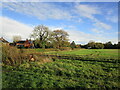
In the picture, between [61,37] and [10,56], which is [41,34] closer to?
[61,37]

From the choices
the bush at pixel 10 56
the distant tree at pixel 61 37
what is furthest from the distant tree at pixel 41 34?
the bush at pixel 10 56

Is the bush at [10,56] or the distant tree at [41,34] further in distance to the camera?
the distant tree at [41,34]

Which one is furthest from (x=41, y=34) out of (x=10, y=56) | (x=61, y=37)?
(x=10, y=56)

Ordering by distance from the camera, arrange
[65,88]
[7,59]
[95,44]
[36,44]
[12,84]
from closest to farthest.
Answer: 1. [65,88]
2. [12,84]
3. [7,59]
4. [36,44]
5. [95,44]

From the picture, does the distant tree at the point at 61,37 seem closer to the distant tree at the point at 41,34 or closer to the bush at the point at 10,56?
the distant tree at the point at 41,34

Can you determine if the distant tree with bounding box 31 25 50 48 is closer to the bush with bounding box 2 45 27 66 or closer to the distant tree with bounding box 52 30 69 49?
the distant tree with bounding box 52 30 69 49

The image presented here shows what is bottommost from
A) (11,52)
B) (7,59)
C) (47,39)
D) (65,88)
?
(65,88)

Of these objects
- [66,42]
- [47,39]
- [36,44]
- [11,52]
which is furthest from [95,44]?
[11,52]

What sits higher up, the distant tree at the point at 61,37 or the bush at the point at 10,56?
the distant tree at the point at 61,37

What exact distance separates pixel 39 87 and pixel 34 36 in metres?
32.9

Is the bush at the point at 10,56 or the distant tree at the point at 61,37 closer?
the bush at the point at 10,56

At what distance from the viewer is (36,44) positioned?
110ft

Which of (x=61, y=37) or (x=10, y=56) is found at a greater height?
(x=61, y=37)

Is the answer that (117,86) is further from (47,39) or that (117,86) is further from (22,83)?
(47,39)
